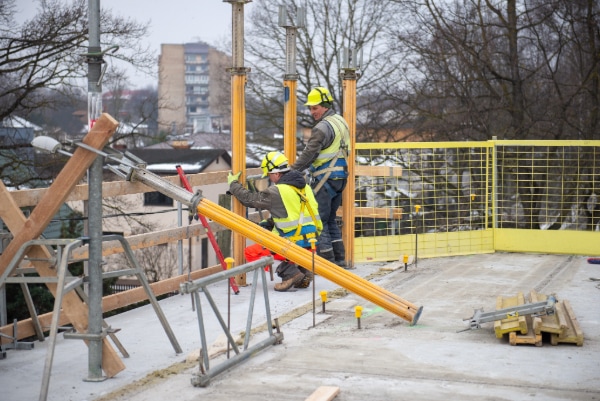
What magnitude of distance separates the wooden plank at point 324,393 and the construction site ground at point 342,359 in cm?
8

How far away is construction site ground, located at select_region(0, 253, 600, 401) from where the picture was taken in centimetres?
672

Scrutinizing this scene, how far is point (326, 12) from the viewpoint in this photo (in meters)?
34.3

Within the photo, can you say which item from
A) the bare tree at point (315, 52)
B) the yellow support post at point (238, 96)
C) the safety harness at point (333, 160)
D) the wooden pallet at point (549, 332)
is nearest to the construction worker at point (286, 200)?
the yellow support post at point (238, 96)

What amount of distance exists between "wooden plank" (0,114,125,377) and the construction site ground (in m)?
0.38

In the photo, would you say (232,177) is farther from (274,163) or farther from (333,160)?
(333,160)

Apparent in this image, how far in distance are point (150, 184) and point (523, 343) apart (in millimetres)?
3768

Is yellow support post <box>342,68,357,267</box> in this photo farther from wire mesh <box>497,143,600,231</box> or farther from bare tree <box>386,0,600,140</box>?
bare tree <box>386,0,600,140</box>

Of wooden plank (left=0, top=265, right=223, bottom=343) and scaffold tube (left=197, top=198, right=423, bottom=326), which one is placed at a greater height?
scaffold tube (left=197, top=198, right=423, bottom=326)

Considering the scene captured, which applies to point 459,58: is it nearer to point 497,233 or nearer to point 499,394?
point 497,233

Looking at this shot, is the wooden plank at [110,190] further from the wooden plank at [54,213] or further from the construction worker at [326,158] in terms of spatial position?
the construction worker at [326,158]

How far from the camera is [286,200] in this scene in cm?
1034

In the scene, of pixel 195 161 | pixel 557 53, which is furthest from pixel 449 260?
pixel 195 161

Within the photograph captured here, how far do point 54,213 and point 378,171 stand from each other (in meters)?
6.84

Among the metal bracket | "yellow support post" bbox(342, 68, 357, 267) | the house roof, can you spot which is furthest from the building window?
the metal bracket
